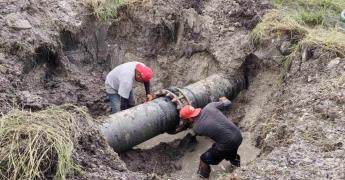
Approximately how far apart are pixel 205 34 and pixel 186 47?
41 centimetres

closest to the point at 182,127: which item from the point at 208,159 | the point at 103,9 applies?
the point at 208,159

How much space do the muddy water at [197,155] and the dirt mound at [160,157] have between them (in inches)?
3.5

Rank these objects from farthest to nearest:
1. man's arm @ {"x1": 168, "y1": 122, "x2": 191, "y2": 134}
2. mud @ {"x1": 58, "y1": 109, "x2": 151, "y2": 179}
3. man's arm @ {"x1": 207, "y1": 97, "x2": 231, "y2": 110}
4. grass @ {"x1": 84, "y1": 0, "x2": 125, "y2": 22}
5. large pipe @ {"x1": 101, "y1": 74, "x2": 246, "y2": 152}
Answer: grass @ {"x1": 84, "y1": 0, "x2": 125, "y2": 22} < man's arm @ {"x1": 168, "y1": 122, "x2": 191, "y2": 134} < man's arm @ {"x1": 207, "y1": 97, "x2": 231, "y2": 110} < large pipe @ {"x1": 101, "y1": 74, "x2": 246, "y2": 152} < mud @ {"x1": 58, "y1": 109, "x2": 151, "y2": 179}

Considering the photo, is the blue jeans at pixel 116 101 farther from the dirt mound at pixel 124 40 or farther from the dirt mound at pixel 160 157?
the dirt mound at pixel 160 157

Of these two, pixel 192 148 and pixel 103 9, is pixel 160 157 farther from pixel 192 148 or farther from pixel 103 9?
pixel 103 9

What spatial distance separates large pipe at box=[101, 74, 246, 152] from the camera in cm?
684

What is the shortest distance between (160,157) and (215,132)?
3.66 ft

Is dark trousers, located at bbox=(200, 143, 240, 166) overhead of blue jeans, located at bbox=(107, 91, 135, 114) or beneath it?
beneath

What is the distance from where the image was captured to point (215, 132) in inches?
276

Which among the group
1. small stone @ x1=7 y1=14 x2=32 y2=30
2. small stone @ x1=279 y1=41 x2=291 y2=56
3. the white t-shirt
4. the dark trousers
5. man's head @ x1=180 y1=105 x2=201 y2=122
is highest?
small stone @ x1=7 y1=14 x2=32 y2=30

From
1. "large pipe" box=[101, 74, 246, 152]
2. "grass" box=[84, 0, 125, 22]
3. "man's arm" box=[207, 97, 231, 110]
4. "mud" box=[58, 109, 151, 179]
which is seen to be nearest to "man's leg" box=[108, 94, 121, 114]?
"large pipe" box=[101, 74, 246, 152]

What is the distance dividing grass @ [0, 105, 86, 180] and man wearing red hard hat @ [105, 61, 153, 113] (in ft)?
8.65

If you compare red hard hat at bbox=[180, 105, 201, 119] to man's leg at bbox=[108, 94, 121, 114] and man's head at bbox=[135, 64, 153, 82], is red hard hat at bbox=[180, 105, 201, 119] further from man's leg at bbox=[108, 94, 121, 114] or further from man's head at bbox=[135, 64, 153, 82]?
man's leg at bbox=[108, 94, 121, 114]

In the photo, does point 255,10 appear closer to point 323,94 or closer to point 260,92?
point 260,92
